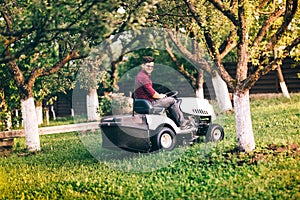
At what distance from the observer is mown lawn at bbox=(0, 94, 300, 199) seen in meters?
9.28

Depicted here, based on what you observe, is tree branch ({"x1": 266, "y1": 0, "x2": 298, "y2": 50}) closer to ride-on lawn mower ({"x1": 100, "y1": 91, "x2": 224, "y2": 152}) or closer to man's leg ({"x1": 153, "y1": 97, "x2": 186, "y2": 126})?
man's leg ({"x1": 153, "y1": 97, "x2": 186, "y2": 126})

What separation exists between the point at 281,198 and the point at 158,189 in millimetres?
2237

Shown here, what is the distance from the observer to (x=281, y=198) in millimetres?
8586

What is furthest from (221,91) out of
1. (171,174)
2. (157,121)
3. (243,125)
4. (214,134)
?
(171,174)

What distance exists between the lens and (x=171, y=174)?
10672mm

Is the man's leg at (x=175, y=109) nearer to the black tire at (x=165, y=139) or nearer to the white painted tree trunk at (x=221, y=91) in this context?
the black tire at (x=165, y=139)

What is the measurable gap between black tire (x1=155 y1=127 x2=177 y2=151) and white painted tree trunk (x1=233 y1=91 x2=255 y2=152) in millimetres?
1764

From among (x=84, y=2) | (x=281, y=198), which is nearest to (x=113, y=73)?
(x=84, y=2)

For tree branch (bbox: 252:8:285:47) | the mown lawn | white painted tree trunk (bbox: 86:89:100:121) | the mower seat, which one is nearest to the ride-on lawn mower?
the mower seat

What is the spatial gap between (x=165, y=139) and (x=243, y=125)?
2054 mm

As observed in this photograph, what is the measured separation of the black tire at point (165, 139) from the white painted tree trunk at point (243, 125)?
176cm

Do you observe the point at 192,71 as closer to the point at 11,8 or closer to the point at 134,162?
the point at 11,8

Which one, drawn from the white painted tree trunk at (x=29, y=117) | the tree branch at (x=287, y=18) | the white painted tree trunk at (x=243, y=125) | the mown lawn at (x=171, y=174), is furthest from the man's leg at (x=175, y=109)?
the white painted tree trunk at (x=29, y=117)

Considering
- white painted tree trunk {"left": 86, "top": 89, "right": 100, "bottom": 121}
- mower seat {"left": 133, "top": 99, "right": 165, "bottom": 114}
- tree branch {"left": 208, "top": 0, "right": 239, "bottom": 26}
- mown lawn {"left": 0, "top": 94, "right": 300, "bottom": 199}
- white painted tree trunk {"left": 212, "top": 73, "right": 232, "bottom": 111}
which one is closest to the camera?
mown lawn {"left": 0, "top": 94, "right": 300, "bottom": 199}
